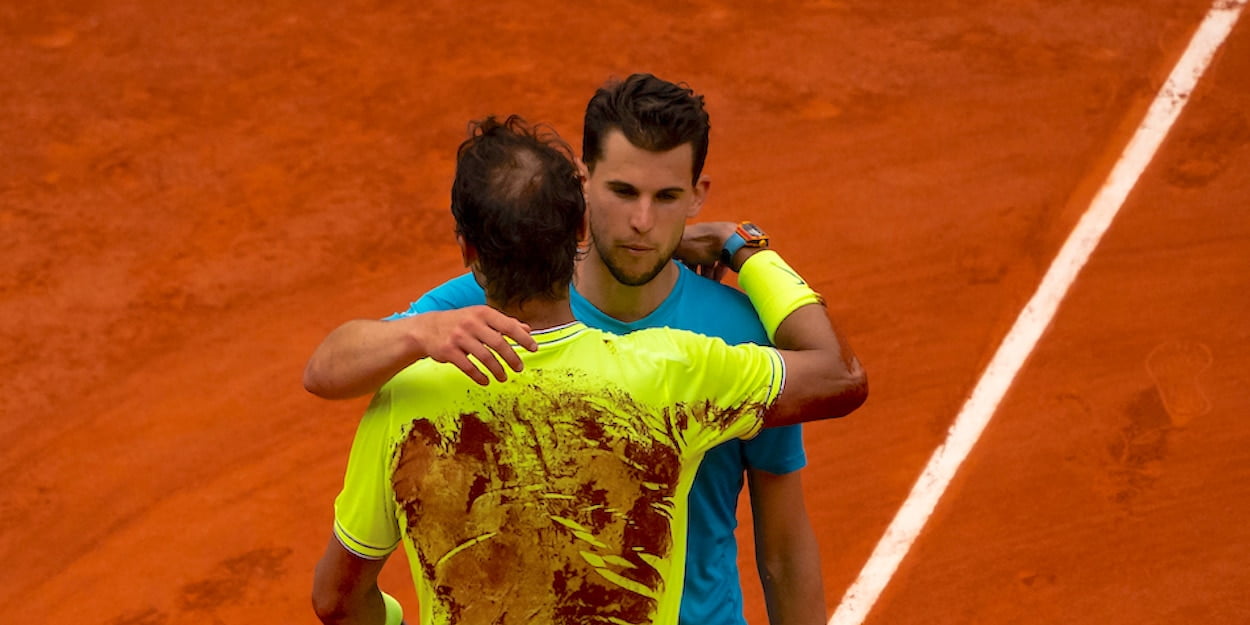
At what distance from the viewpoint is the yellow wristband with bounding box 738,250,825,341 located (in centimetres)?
363

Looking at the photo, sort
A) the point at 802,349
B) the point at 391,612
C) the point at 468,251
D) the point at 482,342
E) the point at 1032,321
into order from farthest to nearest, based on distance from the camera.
Answer: the point at 1032,321 → the point at 391,612 → the point at 802,349 → the point at 468,251 → the point at 482,342

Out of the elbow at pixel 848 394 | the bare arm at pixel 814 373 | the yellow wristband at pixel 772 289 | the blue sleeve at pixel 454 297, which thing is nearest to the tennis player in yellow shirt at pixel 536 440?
the bare arm at pixel 814 373

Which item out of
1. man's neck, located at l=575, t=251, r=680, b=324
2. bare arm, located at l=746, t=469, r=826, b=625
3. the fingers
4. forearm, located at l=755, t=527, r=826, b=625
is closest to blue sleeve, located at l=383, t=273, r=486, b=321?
man's neck, located at l=575, t=251, r=680, b=324

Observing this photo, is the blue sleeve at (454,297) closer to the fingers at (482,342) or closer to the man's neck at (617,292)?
the man's neck at (617,292)

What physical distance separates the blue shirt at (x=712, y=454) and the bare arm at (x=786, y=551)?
0.31 ft

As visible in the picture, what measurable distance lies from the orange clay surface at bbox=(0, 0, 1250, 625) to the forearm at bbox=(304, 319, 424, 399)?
339cm

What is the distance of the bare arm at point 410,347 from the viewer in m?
2.86

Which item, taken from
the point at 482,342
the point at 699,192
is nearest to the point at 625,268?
the point at 699,192

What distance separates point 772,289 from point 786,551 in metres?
0.86

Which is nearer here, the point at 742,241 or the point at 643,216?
the point at 643,216

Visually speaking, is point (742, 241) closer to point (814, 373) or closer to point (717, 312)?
point (717, 312)

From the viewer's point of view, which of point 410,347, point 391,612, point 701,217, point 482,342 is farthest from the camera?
point 701,217

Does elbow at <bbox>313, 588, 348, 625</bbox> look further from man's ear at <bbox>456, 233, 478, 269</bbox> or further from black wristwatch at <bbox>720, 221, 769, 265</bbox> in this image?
black wristwatch at <bbox>720, 221, 769, 265</bbox>

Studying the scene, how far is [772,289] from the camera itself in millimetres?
3703
